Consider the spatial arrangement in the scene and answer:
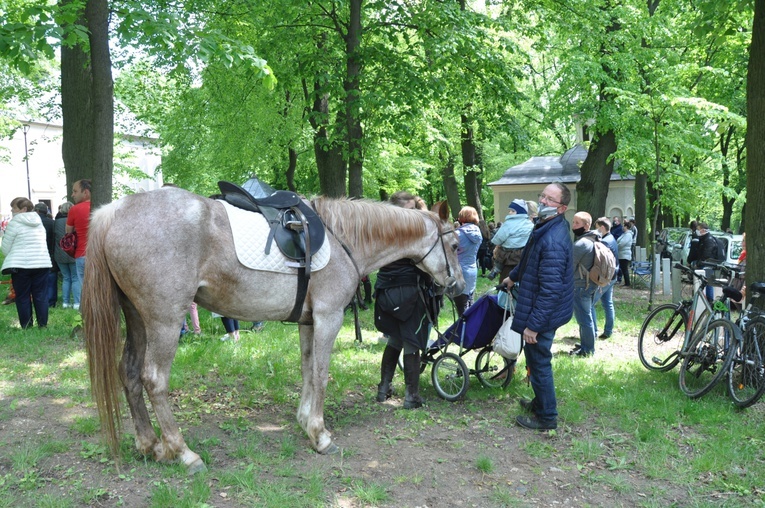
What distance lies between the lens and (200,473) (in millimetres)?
4309

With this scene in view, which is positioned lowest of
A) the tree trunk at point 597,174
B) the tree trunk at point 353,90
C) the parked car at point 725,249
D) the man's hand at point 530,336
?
the parked car at point 725,249

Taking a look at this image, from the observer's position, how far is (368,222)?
17.3 ft

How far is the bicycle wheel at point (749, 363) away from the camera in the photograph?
5887 mm

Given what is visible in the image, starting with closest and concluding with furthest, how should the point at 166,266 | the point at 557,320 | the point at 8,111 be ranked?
the point at 166,266 < the point at 557,320 < the point at 8,111

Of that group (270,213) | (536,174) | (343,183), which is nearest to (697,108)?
(343,183)

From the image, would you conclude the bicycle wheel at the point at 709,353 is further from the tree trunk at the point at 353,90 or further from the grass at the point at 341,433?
the tree trunk at the point at 353,90

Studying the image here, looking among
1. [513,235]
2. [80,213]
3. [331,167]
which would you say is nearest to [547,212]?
[513,235]

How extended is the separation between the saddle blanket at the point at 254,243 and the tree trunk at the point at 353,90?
6876 mm

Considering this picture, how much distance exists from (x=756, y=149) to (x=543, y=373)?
3.35 meters

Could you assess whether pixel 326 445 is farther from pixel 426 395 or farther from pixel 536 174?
pixel 536 174

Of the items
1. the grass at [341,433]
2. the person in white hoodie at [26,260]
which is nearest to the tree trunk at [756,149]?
the grass at [341,433]

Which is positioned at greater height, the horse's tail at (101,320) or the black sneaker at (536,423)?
the horse's tail at (101,320)

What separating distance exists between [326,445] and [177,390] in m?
2.05

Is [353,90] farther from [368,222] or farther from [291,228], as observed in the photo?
[291,228]
